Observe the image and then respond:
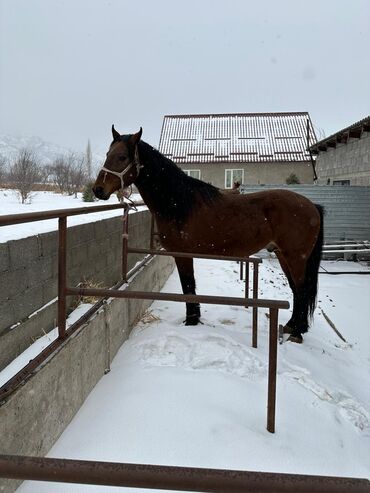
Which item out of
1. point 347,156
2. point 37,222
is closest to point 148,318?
point 37,222

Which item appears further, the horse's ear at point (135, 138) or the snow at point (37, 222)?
the horse's ear at point (135, 138)

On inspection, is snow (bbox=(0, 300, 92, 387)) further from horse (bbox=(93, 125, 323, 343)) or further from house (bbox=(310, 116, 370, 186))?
house (bbox=(310, 116, 370, 186))

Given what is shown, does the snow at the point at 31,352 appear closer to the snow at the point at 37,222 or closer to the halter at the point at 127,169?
the snow at the point at 37,222

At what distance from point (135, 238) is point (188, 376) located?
2.69 metres

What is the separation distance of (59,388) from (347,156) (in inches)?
469

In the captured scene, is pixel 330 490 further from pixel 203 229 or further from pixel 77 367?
pixel 203 229

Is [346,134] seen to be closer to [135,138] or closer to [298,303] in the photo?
[298,303]

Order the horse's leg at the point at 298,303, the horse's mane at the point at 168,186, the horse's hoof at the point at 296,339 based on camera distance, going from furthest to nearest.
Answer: the horse's leg at the point at 298,303 → the horse's hoof at the point at 296,339 → the horse's mane at the point at 168,186

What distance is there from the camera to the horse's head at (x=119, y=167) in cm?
355

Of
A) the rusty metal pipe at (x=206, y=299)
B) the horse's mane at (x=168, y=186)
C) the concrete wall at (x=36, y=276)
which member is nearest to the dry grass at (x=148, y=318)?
the concrete wall at (x=36, y=276)

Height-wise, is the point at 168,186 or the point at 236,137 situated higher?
the point at 236,137

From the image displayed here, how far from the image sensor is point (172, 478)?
29.5 inches

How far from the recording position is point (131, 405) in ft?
8.24

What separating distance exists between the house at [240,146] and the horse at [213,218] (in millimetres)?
16199
